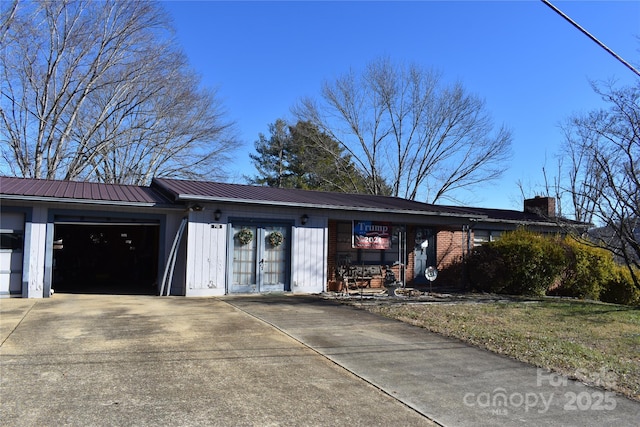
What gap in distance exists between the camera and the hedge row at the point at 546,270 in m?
15.9

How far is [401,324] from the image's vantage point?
9.35m

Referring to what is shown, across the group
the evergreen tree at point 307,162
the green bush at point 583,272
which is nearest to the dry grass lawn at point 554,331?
the green bush at point 583,272

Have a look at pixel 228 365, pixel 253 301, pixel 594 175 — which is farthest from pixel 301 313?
A: pixel 594 175

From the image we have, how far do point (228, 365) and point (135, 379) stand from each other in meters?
1.13

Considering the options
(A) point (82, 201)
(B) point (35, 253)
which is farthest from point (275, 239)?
(B) point (35, 253)

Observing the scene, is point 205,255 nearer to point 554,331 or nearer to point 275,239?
point 275,239

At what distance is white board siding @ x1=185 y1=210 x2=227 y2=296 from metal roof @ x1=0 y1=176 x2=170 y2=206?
1.22 m

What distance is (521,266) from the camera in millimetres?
15781

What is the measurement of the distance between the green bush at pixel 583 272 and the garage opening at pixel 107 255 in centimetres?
1412

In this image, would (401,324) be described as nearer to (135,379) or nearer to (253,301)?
(253,301)

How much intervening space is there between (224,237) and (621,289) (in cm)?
1442

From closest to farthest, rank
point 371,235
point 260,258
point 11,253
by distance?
point 11,253, point 260,258, point 371,235

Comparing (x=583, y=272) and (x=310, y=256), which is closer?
(x=310, y=256)

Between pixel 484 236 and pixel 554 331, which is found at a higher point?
pixel 484 236
